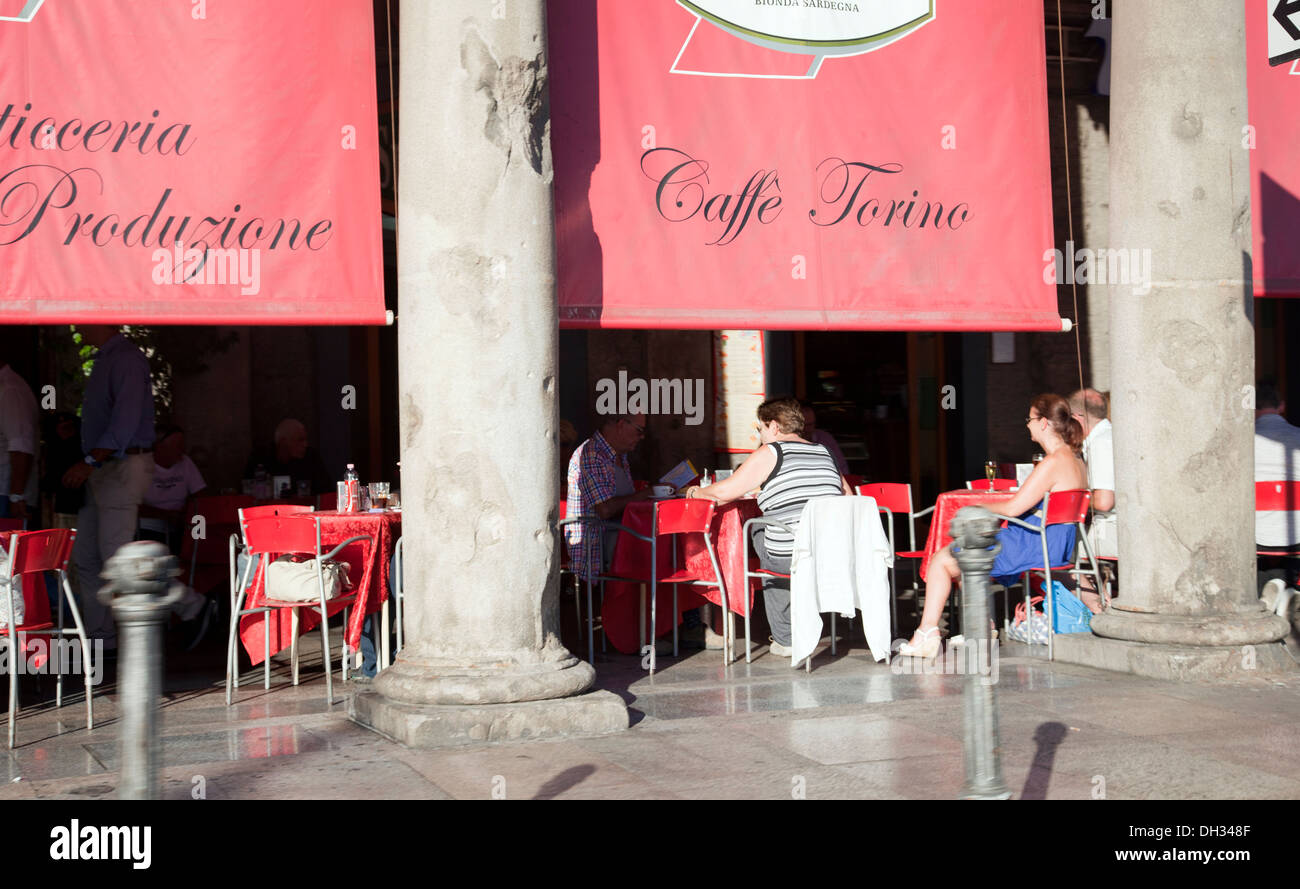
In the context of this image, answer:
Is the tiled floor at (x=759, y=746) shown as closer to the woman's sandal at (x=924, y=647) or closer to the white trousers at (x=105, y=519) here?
the woman's sandal at (x=924, y=647)

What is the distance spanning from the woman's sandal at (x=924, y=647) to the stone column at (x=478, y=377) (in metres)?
2.42

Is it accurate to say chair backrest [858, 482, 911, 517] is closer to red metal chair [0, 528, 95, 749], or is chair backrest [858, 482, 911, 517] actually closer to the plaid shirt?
the plaid shirt

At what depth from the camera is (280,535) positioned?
657cm

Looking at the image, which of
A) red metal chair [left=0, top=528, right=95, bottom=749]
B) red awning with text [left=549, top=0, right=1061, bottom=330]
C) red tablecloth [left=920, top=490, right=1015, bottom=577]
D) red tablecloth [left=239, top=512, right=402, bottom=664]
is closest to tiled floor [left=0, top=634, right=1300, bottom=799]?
red metal chair [left=0, top=528, right=95, bottom=749]

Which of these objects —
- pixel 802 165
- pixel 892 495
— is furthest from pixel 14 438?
pixel 892 495

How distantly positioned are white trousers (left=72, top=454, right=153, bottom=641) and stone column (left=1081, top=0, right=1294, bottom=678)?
5485 millimetres

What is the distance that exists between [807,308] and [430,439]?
2.57m

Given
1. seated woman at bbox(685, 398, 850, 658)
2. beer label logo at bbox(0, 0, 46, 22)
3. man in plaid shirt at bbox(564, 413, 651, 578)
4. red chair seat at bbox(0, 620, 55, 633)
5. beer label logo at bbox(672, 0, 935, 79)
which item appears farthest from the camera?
man in plaid shirt at bbox(564, 413, 651, 578)

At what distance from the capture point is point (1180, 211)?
680cm

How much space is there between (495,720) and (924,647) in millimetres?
3005

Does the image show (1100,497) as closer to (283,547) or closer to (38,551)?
(283,547)

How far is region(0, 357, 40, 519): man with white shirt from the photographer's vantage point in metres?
8.12
